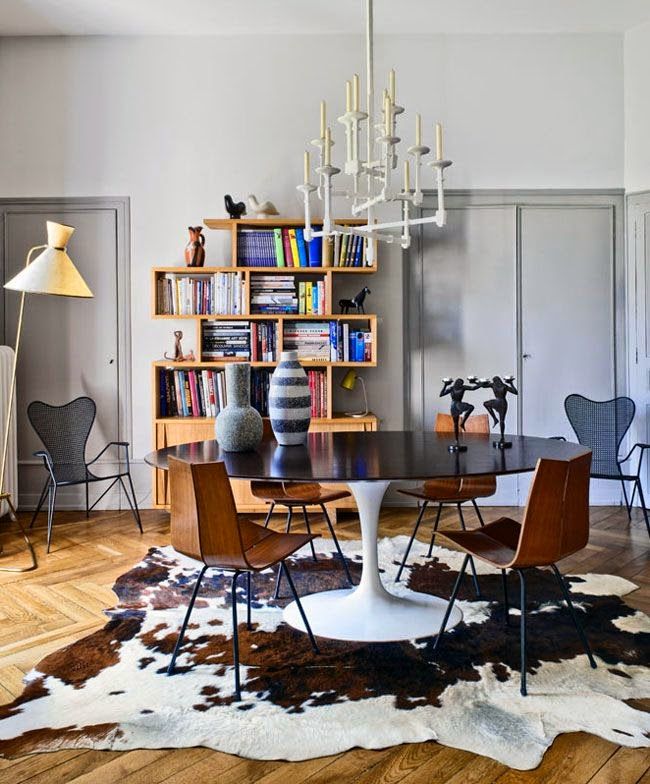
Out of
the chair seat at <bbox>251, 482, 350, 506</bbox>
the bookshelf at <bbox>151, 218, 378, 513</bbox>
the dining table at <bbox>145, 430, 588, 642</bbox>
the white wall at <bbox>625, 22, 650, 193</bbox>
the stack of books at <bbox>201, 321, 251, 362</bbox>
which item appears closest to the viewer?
the dining table at <bbox>145, 430, 588, 642</bbox>

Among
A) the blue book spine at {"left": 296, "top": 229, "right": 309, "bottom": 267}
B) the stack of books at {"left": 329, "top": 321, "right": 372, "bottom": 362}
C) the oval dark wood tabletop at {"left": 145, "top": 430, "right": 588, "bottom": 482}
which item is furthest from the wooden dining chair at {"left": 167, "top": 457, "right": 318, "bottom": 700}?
the blue book spine at {"left": 296, "top": 229, "right": 309, "bottom": 267}

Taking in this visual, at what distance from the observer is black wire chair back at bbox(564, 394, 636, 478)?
15.0 ft

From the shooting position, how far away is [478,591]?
2986mm

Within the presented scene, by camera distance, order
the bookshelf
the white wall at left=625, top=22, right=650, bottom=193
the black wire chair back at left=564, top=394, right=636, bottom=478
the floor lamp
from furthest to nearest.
Result: the white wall at left=625, top=22, right=650, bottom=193 < the black wire chair back at left=564, top=394, right=636, bottom=478 < the bookshelf < the floor lamp

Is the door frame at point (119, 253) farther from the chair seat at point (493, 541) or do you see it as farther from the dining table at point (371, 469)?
the chair seat at point (493, 541)

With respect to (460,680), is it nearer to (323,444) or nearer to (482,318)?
(323,444)

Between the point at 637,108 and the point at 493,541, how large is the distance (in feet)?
13.2

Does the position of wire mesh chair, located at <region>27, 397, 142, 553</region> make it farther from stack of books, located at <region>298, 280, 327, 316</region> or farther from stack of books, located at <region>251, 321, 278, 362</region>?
stack of books, located at <region>298, 280, 327, 316</region>

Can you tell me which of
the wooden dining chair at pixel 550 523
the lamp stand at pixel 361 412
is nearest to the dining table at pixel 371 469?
the wooden dining chair at pixel 550 523

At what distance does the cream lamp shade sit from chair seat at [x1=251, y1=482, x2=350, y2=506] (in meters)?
1.67

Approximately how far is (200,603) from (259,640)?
0.51 m

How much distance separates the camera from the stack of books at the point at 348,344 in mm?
4621

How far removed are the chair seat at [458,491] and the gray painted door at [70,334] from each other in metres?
2.72

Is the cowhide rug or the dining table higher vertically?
the dining table
